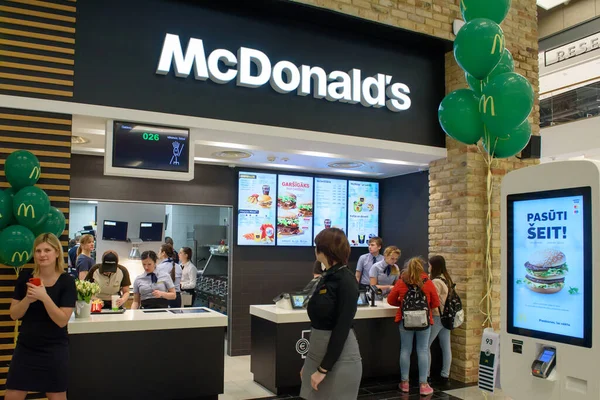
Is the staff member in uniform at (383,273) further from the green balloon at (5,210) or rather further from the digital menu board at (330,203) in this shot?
the green balloon at (5,210)

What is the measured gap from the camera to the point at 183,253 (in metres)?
7.40

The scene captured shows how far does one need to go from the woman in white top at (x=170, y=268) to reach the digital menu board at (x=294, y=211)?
164 cm

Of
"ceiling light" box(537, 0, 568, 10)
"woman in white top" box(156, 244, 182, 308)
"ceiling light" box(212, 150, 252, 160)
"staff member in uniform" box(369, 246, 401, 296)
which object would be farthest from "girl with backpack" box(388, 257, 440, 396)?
"ceiling light" box(537, 0, 568, 10)

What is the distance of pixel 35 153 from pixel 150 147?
0.97 meters

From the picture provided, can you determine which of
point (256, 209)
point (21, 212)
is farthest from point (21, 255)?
point (256, 209)

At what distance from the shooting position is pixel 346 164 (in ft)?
24.9

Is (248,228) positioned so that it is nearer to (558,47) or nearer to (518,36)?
(518,36)

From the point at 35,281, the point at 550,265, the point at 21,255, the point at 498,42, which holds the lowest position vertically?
the point at 35,281

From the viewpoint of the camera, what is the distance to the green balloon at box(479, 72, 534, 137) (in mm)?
3250

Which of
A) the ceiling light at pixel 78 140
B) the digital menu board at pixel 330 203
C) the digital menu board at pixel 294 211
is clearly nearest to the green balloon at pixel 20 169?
the ceiling light at pixel 78 140

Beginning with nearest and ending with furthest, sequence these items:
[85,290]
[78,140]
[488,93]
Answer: [488,93]
[85,290]
[78,140]

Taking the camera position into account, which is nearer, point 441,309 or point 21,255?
point 21,255

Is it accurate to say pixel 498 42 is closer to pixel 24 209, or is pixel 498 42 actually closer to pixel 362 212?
pixel 24 209

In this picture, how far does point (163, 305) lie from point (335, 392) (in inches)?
143
